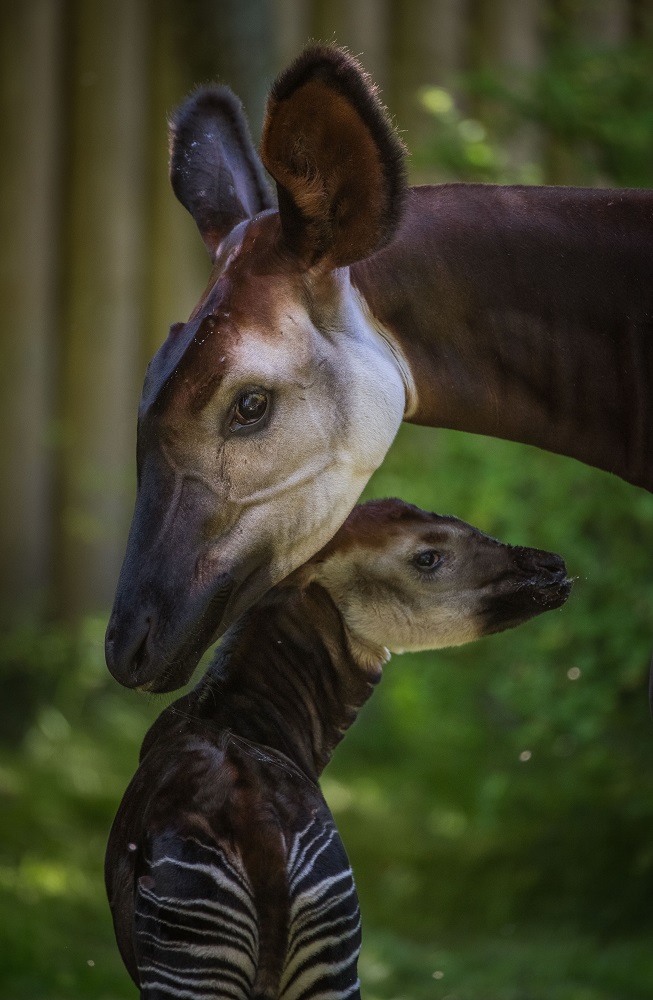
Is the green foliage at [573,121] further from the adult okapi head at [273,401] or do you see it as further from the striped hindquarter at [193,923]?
the striped hindquarter at [193,923]

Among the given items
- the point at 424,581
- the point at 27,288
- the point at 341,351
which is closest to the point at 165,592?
the point at 341,351

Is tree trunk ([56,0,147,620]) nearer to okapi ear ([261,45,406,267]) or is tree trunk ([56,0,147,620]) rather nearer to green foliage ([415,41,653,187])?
green foliage ([415,41,653,187])

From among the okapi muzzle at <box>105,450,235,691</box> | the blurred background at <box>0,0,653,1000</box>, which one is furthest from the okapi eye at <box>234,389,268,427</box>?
the blurred background at <box>0,0,653,1000</box>

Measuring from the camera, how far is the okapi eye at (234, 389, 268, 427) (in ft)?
6.82

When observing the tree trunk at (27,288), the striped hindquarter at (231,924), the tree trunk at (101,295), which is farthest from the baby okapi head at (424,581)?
the tree trunk at (27,288)

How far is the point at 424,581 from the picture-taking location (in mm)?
2809

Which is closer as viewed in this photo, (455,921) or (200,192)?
(200,192)

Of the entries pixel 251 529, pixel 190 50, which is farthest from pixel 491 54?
pixel 251 529

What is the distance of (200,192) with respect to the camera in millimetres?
2500

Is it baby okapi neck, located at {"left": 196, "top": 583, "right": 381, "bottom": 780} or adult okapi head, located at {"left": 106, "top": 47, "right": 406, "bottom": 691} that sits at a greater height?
adult okapi head, located at {"left": 106, "top": 47, "right": 406, "bottom": 691}

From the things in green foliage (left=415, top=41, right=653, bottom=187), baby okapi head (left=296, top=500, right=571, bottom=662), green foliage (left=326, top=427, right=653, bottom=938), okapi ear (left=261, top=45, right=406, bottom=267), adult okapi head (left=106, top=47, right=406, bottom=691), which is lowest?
green foliage (left=326, top=427, right=653, bottom=938)

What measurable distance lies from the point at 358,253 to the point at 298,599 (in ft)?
2.64

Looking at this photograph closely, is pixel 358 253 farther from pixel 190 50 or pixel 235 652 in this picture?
pixel 190 50

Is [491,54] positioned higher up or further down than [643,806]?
higher up
